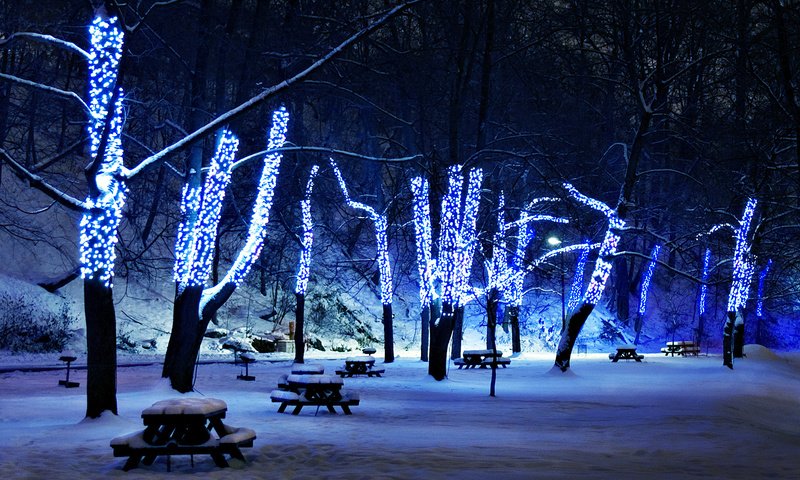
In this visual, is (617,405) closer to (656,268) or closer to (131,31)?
(131,31)

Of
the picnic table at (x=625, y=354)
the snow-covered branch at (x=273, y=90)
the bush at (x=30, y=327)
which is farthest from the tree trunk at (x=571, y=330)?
the bush at (x=30, y=327)

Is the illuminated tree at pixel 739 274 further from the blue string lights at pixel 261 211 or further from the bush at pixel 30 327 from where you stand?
the bush at pixel 30 327

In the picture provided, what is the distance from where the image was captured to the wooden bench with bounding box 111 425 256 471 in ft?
28.2

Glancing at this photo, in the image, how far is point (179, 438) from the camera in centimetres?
907

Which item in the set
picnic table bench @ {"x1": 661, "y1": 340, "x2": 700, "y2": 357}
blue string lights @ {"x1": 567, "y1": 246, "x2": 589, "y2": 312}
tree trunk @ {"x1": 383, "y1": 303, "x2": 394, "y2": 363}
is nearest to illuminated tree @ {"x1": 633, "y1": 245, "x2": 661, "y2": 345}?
picnic table bench @ {"x1": 661, "y1": 340, "x2": 700, "y2": 357}

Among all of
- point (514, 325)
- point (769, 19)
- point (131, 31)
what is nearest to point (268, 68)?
point (131, 31)

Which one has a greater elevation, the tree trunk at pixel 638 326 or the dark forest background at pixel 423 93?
the dark forest background at pixel 423 93

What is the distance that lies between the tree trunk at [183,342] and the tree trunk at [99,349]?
Result: 4591 mm

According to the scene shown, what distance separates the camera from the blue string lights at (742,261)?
29.8 metres

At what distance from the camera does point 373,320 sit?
40906 mm

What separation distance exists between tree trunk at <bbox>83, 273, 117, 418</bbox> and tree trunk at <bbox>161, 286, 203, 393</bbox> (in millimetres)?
4591

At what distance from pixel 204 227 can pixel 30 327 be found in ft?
46.8

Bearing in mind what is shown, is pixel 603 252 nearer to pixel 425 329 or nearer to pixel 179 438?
pixel 425 329

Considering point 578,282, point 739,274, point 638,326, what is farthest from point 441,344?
point 638,326
